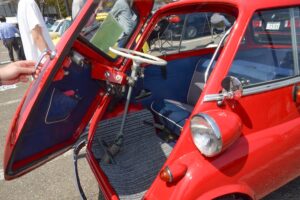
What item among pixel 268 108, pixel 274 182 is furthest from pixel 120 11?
pixel 274 182

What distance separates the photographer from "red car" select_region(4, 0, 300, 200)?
1.57 metres

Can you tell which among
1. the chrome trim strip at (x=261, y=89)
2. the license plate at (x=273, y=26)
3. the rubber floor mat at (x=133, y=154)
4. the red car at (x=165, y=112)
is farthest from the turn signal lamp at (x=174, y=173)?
the license plate at (x=273, y=26)

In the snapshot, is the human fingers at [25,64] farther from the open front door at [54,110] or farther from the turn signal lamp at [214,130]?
the turn signal lamp at [214,130]

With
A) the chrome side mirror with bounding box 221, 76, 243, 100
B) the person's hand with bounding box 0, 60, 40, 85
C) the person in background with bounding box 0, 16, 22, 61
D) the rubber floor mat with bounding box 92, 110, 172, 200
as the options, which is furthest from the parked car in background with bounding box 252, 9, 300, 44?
the person in background with bounding box 0, 16, 22, 61

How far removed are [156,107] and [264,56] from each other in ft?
3.72

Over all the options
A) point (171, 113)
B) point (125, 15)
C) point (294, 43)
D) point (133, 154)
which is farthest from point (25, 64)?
point (294, 43)

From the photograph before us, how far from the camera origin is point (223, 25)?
242 centimetres

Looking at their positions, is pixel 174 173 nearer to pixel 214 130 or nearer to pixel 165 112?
pixel 214 130

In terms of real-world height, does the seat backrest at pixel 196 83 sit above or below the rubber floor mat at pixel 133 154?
above

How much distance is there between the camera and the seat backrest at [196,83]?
2.83m

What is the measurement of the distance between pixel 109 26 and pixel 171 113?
91 cm

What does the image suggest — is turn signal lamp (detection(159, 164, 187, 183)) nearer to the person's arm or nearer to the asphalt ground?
the asphalt ground

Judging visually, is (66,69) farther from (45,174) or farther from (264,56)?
(45,174)

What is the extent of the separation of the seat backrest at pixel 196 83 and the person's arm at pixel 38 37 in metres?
1.71
